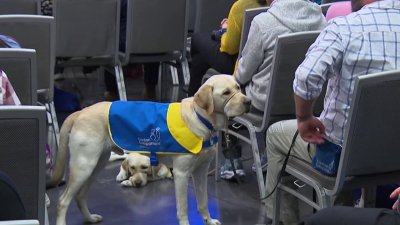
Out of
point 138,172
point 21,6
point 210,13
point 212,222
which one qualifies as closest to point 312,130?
point 212,222

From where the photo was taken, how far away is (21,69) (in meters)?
3.50

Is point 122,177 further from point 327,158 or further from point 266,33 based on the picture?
point 327,158

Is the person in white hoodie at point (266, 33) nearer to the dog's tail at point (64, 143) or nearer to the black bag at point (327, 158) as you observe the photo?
→ the black bag at point (327, 158)

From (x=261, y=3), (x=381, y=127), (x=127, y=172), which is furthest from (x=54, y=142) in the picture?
(x=381, y=127)

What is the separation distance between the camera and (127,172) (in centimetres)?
466

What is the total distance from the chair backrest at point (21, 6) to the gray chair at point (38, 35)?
77 centimetres

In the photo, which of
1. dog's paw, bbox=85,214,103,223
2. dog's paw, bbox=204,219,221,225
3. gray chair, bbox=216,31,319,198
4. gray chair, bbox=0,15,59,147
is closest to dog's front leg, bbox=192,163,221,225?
dog's paw, bbox=204,219,221,225

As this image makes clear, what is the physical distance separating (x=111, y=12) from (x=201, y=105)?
228cm

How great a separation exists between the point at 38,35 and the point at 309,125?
178cm

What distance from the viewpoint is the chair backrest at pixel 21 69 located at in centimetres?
345

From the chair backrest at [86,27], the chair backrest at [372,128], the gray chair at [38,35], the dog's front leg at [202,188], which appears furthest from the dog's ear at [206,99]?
the chair backrest at [86,27]

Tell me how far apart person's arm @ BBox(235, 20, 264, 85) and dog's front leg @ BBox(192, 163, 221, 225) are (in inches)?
27.1

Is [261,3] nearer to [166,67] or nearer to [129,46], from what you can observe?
[129,46]

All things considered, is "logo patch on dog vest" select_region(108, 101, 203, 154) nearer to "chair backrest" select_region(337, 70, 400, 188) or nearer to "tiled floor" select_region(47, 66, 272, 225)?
"tiled floor" select_region(47, 66, 272, 225)
